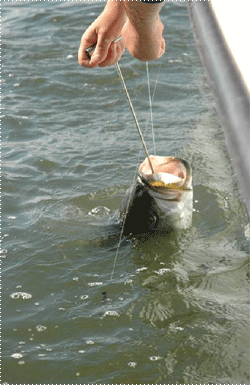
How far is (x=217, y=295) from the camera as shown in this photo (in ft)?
11.9

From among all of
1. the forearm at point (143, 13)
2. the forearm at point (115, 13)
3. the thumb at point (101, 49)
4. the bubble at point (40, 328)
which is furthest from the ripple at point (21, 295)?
the forearm at point (143, 13)

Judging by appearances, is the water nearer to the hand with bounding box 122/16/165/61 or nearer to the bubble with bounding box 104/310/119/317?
the bubble with bounding box 104/310/119/317

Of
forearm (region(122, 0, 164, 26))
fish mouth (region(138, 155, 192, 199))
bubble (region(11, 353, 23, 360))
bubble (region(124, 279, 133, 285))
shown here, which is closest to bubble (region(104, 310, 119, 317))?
bubble (region(124, 279, 133, 285))

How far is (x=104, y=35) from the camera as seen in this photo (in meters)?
2.38

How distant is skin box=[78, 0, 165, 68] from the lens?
1874 millimetres

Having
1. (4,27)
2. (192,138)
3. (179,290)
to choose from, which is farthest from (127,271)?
(4,27)

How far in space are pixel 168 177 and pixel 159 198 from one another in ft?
0.38

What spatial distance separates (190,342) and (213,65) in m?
1.25

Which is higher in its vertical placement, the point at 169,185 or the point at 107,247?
the point at 169,185

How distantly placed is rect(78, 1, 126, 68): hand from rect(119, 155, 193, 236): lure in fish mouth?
1205mm

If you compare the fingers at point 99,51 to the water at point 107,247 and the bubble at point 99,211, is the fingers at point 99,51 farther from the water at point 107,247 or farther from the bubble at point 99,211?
the bubble at point 99,211

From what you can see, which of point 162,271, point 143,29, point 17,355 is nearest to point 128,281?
point 162,271

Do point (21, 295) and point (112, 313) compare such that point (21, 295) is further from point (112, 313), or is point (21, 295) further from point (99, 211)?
point (99, 211)

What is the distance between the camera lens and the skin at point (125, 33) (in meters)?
1.87
